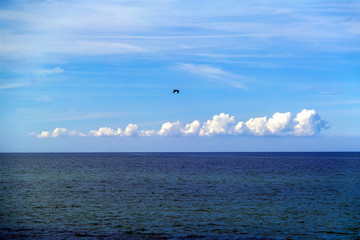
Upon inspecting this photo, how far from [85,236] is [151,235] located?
672 cm

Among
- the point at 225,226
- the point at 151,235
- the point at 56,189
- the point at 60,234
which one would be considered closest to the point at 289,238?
the point at 225,226

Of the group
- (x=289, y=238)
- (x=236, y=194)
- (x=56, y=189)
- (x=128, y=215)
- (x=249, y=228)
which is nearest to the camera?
(x=289, y=238)

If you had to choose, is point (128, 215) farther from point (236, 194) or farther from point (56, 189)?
point (56, 189)

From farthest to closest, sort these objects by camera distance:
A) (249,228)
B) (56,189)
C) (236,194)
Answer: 1. (56,189)
2. (236,194)
3. (249,228)

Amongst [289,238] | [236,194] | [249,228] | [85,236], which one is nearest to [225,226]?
[249,228]

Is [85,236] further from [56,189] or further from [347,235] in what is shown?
[56,189]

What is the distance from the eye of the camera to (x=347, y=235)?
126 ft

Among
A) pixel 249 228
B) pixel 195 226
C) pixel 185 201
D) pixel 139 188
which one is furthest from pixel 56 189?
pixel 249 228

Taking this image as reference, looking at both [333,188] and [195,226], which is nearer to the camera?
[195,226]

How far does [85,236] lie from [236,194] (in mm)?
33135

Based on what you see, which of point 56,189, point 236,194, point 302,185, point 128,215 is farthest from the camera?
point 302,185

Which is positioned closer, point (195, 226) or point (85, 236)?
point (85, 236)

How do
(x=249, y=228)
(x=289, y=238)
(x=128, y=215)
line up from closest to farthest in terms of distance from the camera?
1. (x=289, y=238)
2. (x=249, y=228)
3. (x=128, y=215)

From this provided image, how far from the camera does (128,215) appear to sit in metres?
46.9
